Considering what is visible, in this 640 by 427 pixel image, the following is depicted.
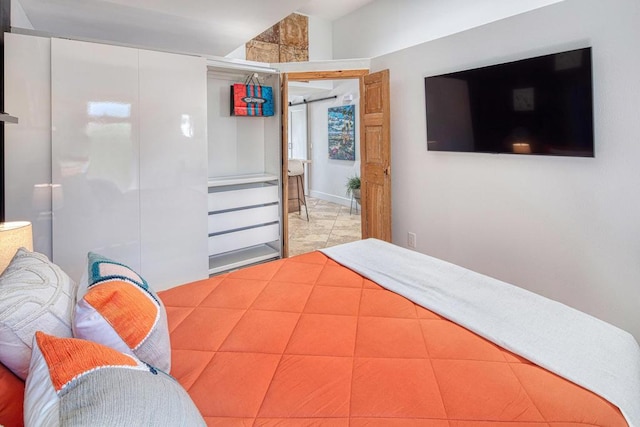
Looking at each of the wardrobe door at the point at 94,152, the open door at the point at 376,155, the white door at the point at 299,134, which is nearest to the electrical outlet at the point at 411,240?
the open door at the point at 376,155

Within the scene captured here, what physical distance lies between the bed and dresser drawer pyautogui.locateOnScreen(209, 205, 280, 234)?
1.94 m

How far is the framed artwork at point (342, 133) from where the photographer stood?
271 inches

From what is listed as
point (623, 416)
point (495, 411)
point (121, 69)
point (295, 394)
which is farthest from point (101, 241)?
point (623, 416)

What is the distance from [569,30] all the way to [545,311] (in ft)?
6.42

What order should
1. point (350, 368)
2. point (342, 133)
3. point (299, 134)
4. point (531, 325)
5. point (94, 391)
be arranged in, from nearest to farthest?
point (94, 391)
point (350, 368)
point (531, 325)
point (342, 133)
point (299, 134)

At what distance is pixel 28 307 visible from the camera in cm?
96

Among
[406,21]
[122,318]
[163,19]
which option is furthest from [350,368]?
[406,21]

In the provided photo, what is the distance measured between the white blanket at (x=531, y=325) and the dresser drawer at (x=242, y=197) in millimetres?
2081

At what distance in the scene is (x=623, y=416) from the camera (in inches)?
39.2

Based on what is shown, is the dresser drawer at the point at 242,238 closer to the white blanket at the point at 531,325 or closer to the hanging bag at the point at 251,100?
the hanging bag at the point at 251,100

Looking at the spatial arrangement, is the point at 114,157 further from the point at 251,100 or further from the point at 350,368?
the point at 350,368

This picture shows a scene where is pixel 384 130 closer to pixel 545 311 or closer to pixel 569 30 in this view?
pixel 569 30

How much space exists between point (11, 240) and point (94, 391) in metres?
1.47

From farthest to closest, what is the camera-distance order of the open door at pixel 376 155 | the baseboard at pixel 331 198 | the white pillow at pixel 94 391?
the baseboard at pixel 331 198 < the open door at pixel 376 155 < the white pillow at pixel 94 391
